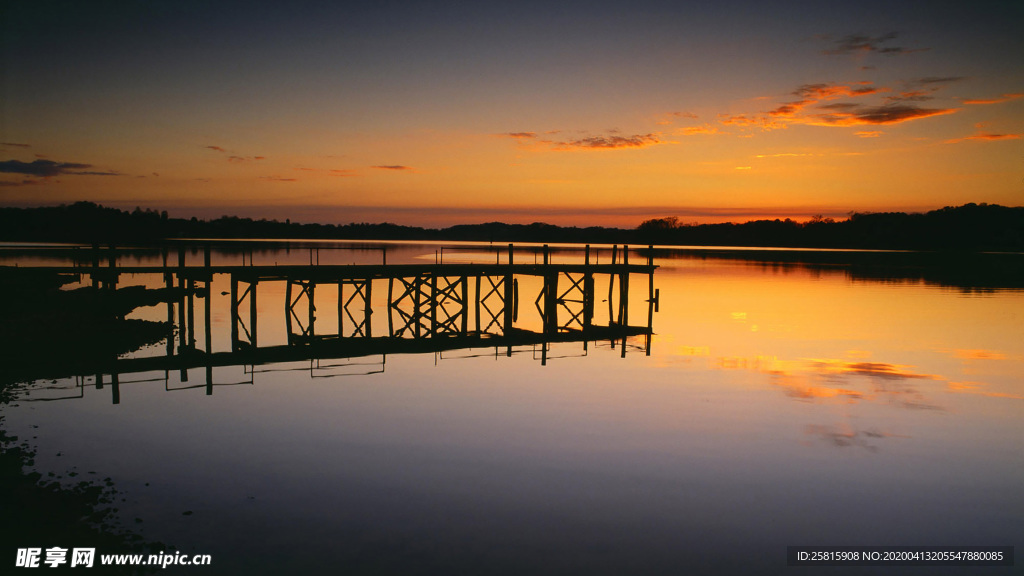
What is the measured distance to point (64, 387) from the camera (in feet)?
61.0

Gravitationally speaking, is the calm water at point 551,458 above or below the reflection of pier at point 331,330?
below

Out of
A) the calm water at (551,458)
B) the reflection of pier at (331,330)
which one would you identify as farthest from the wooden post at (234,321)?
the calm water at (551,458)

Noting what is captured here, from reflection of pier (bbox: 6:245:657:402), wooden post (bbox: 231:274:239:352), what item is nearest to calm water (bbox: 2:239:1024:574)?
reflection of pier (bbox: 6:245:657:402)

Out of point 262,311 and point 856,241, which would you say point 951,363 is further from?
point 856,241

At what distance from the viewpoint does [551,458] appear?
1447cm

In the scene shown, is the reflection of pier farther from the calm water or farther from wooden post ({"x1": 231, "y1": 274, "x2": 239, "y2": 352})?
the calm water

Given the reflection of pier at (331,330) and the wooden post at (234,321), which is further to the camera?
the wooden post at (234,321)

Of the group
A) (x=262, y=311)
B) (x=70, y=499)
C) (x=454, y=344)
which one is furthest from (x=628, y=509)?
(x=262, y=311)

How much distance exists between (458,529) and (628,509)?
322 cm

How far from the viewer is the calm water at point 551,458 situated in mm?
10367

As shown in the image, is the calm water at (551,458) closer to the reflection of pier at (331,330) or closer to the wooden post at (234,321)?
the reflection of pier at (331,330)

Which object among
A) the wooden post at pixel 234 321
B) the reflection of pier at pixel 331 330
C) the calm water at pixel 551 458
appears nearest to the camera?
the calm water at pixel 551 458

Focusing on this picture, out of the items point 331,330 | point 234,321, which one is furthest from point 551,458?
point 331,330

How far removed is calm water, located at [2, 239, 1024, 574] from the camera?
408 inches
